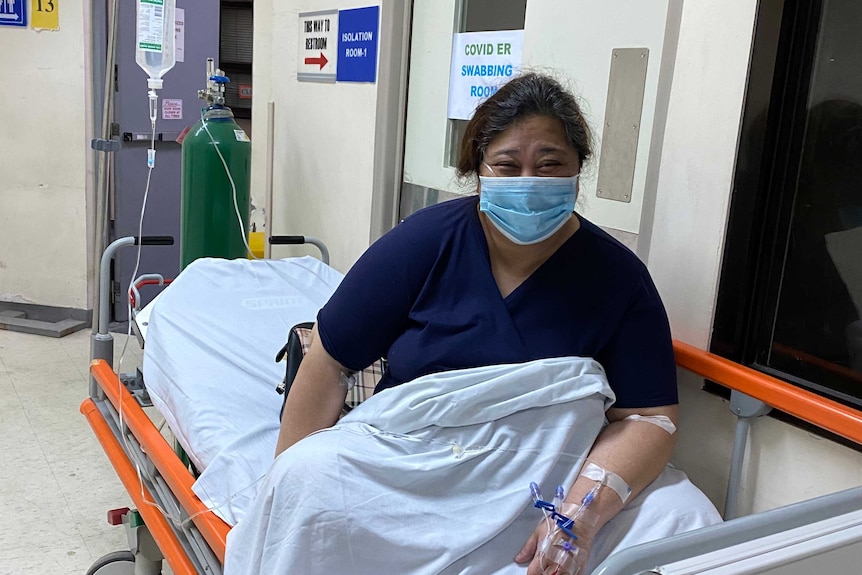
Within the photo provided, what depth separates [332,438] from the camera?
4.25ft

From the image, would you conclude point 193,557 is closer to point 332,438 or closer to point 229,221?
point 332,438

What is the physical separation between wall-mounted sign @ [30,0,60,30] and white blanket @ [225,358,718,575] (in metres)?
3.67

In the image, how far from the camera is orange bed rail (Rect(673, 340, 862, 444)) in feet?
4.04

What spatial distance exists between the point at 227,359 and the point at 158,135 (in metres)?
2.69

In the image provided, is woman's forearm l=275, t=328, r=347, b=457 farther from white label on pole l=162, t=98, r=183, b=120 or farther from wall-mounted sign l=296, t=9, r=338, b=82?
white label on pole l=162, t=98, r=183, b=120

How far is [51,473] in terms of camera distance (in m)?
2.87

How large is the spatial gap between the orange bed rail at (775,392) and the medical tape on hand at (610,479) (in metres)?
0.28

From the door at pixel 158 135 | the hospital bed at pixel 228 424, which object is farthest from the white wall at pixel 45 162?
the hospital bed at pixel 228 424

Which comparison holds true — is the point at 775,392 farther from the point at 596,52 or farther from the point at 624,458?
the point at 596,52

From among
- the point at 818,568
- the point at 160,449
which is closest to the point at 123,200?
the point at 160,449

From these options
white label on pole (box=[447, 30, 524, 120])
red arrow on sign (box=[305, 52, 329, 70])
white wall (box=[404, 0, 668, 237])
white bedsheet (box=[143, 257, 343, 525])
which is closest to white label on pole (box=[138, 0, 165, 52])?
red arrow on sign (box=[305, 52, 329, 70])

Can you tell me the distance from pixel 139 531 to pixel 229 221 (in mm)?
1245

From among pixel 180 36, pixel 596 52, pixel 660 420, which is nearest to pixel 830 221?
pixel 660 420

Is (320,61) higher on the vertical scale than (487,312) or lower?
higher
